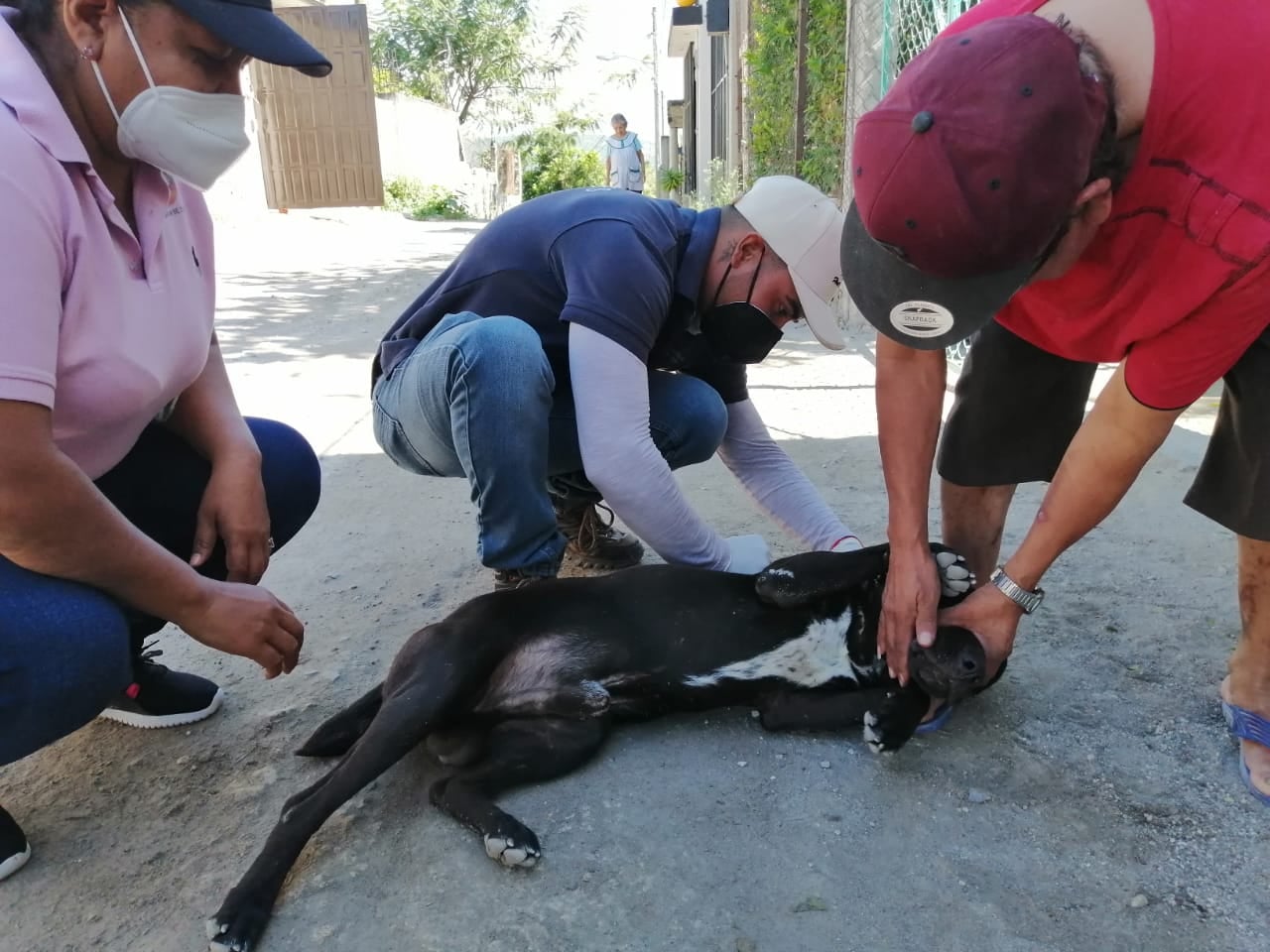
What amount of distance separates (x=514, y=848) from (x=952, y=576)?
1.22 meters

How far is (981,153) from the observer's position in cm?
139

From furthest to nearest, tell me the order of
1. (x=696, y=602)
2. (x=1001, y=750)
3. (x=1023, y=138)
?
(x=696, y=602) → (x=1001, y=750) → (x=1023, y=138)

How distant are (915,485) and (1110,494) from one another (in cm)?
43

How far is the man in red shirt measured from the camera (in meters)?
1.42

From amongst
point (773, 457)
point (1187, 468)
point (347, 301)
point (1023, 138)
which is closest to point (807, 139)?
point (347, 301)

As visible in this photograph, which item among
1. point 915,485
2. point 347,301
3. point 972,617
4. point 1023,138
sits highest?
point 1023,138

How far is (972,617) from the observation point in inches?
85.7

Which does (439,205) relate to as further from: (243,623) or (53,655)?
(53,655)

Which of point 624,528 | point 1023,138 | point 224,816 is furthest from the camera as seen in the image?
point 624,528

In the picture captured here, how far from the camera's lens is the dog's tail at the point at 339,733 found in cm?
224

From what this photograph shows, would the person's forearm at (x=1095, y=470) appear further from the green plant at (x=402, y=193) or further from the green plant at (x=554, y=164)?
the green plant at (x=554, y=164)

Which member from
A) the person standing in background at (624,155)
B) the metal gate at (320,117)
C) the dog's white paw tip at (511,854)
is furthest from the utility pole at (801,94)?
the metal gate at (320,117)

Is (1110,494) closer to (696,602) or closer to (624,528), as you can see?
(696,602)

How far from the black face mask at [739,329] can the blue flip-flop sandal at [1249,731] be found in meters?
1.47
